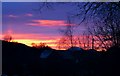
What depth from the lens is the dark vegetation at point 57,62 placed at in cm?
883

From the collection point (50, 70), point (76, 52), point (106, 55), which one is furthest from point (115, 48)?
point (50, 70)

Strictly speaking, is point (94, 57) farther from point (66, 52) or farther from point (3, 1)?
point (3, 1)

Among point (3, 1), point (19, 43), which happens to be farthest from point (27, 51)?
point (3, 1)

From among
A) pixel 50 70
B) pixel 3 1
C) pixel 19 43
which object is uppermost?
pixel 3 1

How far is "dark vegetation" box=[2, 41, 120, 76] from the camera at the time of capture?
29.0 ft

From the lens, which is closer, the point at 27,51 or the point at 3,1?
the point at 3,1

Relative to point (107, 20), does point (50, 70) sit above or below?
below

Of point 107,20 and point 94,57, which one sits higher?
point 107,20

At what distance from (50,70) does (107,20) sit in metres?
1.82

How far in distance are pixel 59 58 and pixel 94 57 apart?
0.79 meters

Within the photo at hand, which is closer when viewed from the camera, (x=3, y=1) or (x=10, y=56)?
(x=3, y=1)

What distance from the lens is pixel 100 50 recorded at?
9.48m

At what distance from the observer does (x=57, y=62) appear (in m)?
9.03

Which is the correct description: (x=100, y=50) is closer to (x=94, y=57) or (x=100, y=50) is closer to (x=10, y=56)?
(x=94, y=57)
